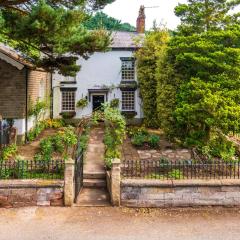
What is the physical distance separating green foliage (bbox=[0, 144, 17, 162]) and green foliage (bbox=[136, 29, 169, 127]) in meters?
10.7

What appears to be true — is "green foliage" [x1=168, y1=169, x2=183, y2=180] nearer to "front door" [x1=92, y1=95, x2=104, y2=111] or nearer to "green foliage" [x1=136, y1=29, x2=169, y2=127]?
"green foliage" [x1=136, y1=29, x2=169, y2=127]

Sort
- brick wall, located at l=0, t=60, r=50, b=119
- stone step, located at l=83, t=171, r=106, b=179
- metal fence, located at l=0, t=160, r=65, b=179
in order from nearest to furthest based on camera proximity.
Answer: metal fence, located at l=0, t=160, r=65, b=179
stone step, located at l=83, t=171, r=106, b=179
brick wall, located at l=0, t=60, r=50, b=119

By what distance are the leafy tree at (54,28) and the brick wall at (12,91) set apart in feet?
8.18

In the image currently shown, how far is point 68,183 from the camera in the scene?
11.2 m

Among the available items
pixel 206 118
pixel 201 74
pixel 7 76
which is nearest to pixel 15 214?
pixel 206 118

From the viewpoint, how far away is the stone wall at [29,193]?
36.6 feet

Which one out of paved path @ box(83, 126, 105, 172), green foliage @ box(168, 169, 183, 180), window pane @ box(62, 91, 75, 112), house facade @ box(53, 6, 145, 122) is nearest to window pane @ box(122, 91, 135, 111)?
house facade @ box(53, 6, 145, 122)

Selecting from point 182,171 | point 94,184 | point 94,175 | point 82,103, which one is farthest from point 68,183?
point 82,103

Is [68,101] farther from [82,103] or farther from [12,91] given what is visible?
[12,91]

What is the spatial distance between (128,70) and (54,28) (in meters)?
15.6

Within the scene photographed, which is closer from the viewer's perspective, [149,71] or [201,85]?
[201,85]

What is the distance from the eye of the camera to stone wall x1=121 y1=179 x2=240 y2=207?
1125cm

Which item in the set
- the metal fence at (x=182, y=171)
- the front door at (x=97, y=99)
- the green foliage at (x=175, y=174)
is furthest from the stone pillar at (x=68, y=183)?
the front door at (x=97, y=99)

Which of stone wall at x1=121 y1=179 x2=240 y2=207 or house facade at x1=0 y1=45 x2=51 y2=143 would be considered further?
house facade at x1=0 y1=45 x2=51 y2=143
